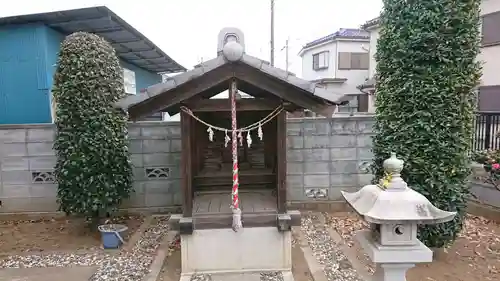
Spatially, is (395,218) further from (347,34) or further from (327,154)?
(347,34)

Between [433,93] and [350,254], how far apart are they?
258cm

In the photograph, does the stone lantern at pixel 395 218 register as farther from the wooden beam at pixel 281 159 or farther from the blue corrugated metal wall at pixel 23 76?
the blue corrugated metal wall at pixel 23 76

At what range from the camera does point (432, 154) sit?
175 inches

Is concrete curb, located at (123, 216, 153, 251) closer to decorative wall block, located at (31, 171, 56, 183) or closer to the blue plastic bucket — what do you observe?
the blue plastic bucket

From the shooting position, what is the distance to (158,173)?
277 inches

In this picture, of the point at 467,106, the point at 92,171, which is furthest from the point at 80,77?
the point at 467,106

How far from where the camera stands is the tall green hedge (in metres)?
4.28

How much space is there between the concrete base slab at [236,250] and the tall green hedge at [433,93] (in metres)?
1.98

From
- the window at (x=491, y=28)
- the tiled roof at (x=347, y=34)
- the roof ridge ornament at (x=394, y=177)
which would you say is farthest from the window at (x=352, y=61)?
the roof ridge ornament at (x=394, y=177)

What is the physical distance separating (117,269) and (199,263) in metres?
1.22

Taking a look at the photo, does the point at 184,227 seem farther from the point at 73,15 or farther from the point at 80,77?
the point at 73,15

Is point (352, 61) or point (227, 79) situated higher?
point (352, 61)

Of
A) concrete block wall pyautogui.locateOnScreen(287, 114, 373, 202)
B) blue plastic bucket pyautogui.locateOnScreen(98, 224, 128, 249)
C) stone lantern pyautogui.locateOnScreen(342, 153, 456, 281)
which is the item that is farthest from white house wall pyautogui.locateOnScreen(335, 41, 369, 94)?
Answer: stone lantern pyautogui.locateOnScreen(342, 153, 456, 281)

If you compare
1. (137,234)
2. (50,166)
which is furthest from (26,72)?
(137,234)
